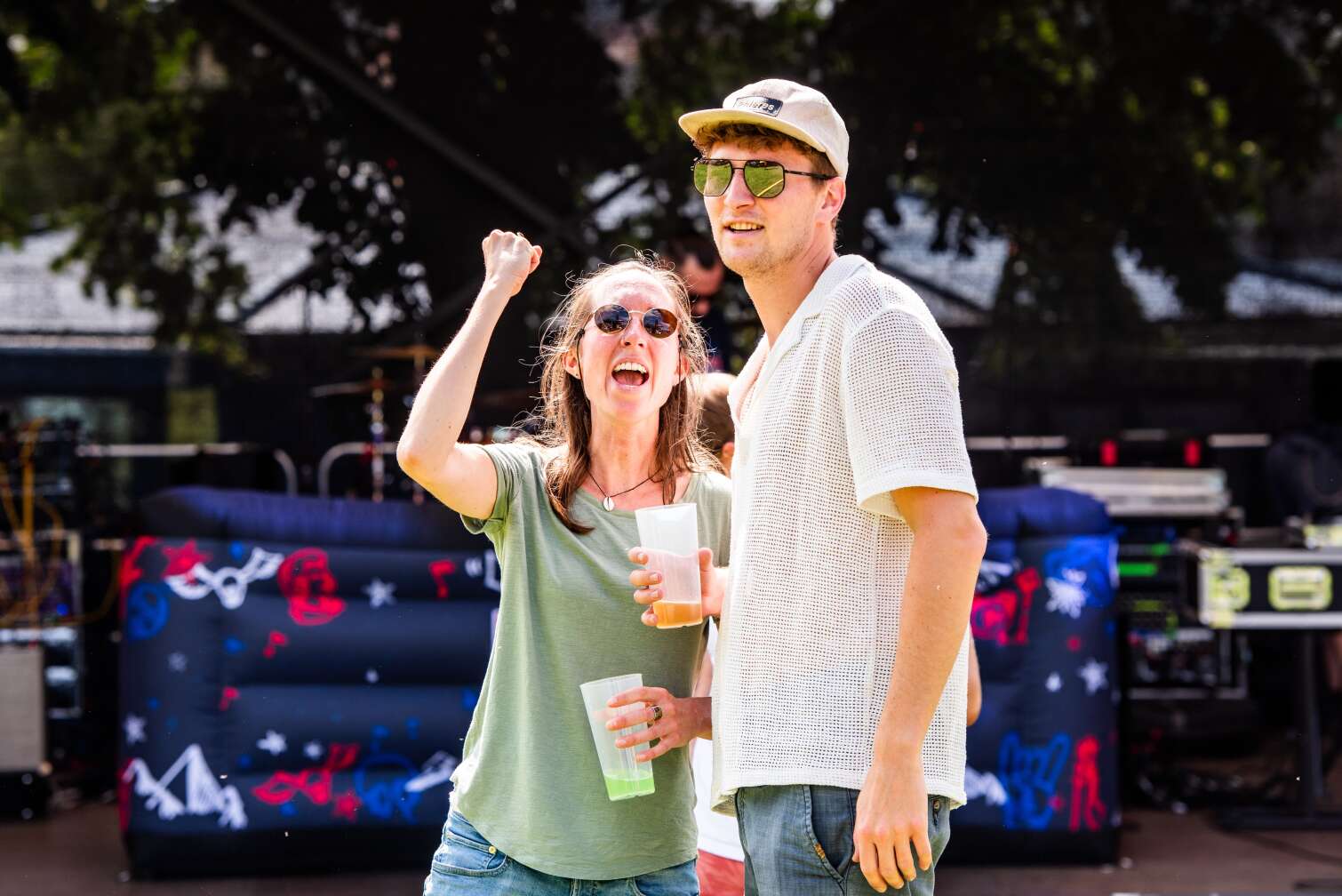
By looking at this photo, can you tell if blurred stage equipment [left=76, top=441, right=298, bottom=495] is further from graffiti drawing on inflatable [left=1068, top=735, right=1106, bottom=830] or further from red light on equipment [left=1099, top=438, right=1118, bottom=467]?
red light on equipment [left=1099, top=438, right=1118, bottom=467]

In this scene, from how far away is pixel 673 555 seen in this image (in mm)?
2197

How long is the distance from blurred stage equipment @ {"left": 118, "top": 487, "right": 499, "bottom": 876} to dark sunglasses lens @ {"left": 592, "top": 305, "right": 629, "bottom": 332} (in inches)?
116

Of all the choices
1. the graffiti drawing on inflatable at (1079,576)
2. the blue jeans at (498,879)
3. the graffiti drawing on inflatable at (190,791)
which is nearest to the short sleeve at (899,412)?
the blue jeans at (498,879)

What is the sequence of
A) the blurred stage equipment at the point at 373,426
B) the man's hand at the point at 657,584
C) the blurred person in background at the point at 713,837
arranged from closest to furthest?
the man's hand at the point at 657,584 → the blurred person in background at the point at 713,837 → the blurred stage equipment at the point at 373,426

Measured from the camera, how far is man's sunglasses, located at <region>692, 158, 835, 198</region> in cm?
204

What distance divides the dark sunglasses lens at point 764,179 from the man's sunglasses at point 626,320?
397 millimetres

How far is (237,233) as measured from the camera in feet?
22.7

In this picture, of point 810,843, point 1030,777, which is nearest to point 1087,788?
point 1030,777

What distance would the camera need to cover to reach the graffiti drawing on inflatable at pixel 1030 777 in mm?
5211

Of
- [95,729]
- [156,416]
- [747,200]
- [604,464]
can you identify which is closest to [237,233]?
[156,416]

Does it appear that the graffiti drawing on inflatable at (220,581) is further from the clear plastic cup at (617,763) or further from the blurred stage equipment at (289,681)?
the clear plastic cup at (617,763)

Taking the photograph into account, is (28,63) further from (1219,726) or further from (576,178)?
(1219,726)

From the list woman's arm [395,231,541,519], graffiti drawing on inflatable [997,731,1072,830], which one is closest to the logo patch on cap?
woman's arm [395,231,541,519]

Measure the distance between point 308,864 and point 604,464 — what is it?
125 inches
